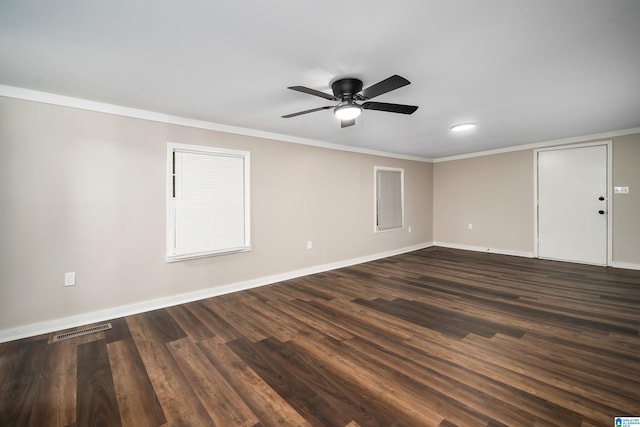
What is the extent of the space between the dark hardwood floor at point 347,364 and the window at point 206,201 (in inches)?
29.3

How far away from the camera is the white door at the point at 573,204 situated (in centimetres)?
490

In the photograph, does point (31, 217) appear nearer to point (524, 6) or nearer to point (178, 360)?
point (178, 360)

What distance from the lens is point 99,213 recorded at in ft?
9.83

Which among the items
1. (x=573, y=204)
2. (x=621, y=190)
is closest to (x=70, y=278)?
(x=573, y=204)

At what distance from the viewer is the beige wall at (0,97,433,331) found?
262 cm

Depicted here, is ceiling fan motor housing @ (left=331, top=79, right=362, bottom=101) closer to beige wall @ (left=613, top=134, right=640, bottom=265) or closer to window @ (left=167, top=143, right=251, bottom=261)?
window @ (left=167, top=143, right=251, bottom=261)

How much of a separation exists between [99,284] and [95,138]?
62.8 inches

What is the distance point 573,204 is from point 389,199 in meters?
3.40

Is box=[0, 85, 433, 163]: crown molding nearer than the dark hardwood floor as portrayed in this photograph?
No

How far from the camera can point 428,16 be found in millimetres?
1650

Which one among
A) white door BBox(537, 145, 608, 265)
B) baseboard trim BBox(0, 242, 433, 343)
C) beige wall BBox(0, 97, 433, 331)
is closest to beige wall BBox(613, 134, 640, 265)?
white door BBox(537, 145, 608, 265)

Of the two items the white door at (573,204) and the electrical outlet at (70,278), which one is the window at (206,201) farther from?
the white door at (573,204)

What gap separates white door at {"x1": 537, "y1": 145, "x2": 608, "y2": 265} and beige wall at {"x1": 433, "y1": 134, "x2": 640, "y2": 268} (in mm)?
162

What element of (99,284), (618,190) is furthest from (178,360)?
(618,190)
